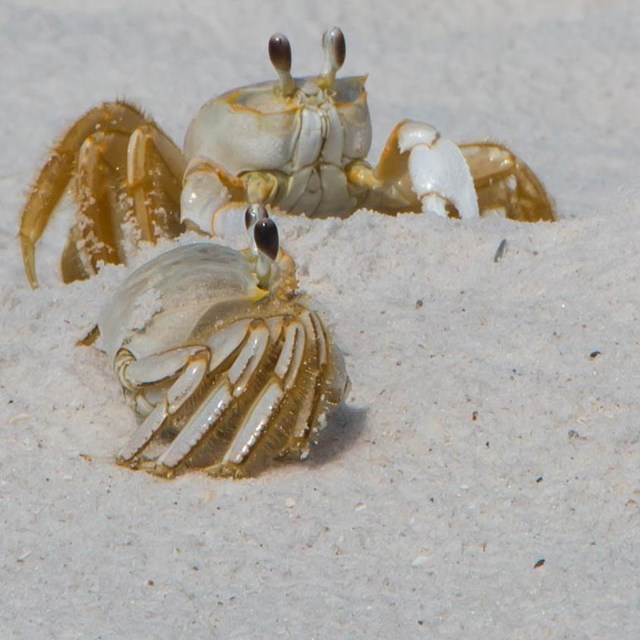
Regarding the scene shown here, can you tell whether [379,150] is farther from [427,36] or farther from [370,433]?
[370,433]

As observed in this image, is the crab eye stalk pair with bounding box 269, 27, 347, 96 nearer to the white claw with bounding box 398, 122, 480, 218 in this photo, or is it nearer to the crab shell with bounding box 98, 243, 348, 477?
the white claw with bounding box 398, 122, 480, 218

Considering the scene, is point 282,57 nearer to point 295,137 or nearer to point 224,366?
point 295,137

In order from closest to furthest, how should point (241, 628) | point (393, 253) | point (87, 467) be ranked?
point (241, 628), point (87, 467), point (393, 253)

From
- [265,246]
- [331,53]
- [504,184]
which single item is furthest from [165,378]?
[504,184]

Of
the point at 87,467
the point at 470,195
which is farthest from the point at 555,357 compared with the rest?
the point at 470,195

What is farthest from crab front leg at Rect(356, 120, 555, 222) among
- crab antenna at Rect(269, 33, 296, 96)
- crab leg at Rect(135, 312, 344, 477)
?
crab leg at Rect(135, 312, 344, 477)
